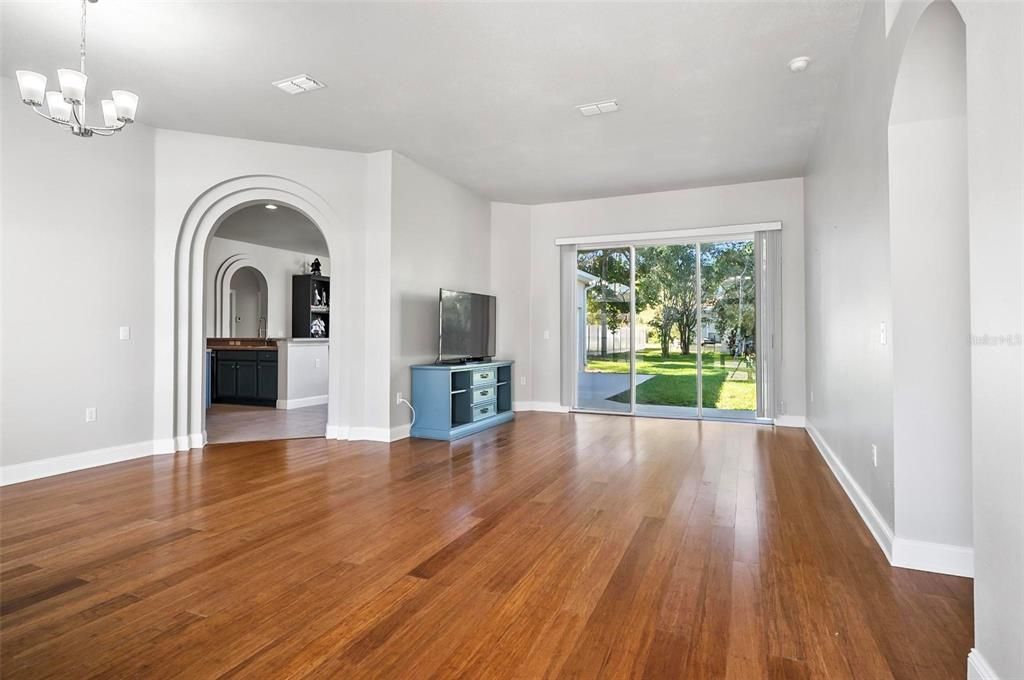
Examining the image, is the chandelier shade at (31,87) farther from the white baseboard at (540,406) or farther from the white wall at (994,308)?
the white baseboard at (540,406)

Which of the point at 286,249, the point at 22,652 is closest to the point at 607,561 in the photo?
the point at 22,652

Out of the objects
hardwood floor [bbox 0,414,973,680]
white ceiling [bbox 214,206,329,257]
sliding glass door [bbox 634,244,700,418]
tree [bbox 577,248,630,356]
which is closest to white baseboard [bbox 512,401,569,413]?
tree [bbox 577,248,630,356]

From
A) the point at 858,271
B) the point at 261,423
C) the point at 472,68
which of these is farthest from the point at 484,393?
the point at 858,271

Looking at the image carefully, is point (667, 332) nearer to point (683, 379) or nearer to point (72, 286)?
point (683, 379)

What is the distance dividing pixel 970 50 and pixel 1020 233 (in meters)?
0.63

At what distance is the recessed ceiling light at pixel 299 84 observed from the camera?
369 centimetres

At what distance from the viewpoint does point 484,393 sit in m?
6.01

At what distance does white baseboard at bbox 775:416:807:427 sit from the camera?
19.7ft

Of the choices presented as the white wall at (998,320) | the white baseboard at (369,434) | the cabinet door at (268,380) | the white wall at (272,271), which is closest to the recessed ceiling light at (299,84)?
the white baseboard at (369,434)

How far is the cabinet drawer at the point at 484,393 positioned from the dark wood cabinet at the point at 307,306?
5.12 meters

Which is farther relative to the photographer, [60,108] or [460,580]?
[60,108]

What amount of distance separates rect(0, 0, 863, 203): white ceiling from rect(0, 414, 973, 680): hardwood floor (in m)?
2.79

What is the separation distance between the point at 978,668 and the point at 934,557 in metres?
0.99

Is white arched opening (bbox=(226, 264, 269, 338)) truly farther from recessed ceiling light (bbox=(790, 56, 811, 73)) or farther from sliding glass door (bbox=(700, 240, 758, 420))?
recessed ceiling light (bbox=(790, 56, 811, 73))
